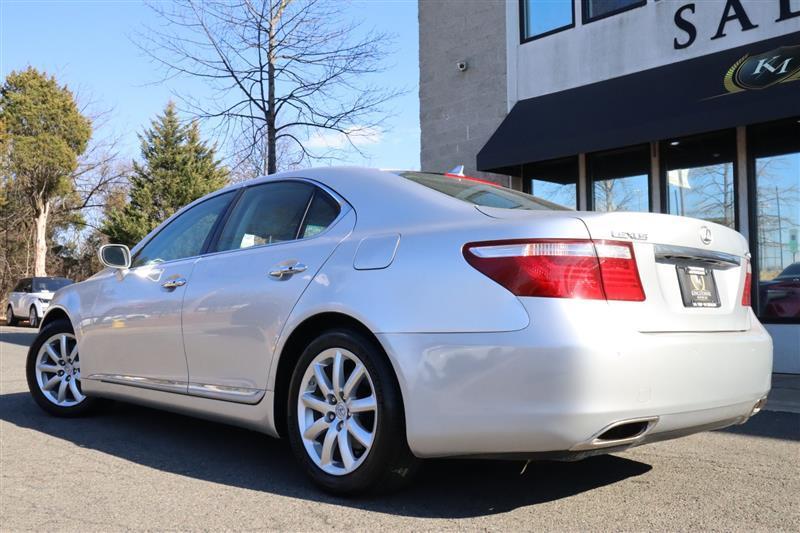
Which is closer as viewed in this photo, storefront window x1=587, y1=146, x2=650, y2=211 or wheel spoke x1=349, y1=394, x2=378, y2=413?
wheel spoke x1=349, y1=394, x2=378, y2=413

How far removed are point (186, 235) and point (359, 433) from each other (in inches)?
81.4

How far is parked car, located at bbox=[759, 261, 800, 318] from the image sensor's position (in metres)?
8.56

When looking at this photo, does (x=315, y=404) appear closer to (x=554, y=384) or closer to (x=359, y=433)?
(x=359, y=433)

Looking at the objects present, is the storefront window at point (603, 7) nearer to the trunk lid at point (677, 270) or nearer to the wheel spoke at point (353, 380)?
the trunk lid at point (677, 270)

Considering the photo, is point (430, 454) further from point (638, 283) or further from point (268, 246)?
point (268, 246)

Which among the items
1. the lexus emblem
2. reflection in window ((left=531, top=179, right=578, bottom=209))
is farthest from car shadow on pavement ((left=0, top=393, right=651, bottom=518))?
reflection in window ((left=531, top=179, right=578, bottom=209))

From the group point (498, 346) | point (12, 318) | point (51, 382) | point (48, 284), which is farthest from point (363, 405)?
point (12, 318)

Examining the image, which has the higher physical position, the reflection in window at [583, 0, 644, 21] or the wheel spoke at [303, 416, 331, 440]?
the reflection in window at [583, 0, 644, 21]

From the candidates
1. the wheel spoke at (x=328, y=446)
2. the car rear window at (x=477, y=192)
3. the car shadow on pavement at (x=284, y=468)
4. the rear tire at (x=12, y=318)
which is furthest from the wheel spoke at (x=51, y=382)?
the rear tire at (x=12, y=318)

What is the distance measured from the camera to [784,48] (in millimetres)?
8086

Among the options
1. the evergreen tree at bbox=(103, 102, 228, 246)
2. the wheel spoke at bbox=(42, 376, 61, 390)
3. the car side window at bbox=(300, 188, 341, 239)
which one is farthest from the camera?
the evergreen tree at bbox=(103, 102, 228, 246)

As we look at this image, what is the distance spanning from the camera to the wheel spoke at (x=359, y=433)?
10.1ft

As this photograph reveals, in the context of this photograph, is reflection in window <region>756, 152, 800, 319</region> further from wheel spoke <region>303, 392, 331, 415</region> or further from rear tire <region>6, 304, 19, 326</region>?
rear tire <region>6, 304, 19, 326</region>

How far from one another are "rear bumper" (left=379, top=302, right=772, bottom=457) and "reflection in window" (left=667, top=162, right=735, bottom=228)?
270 inches
